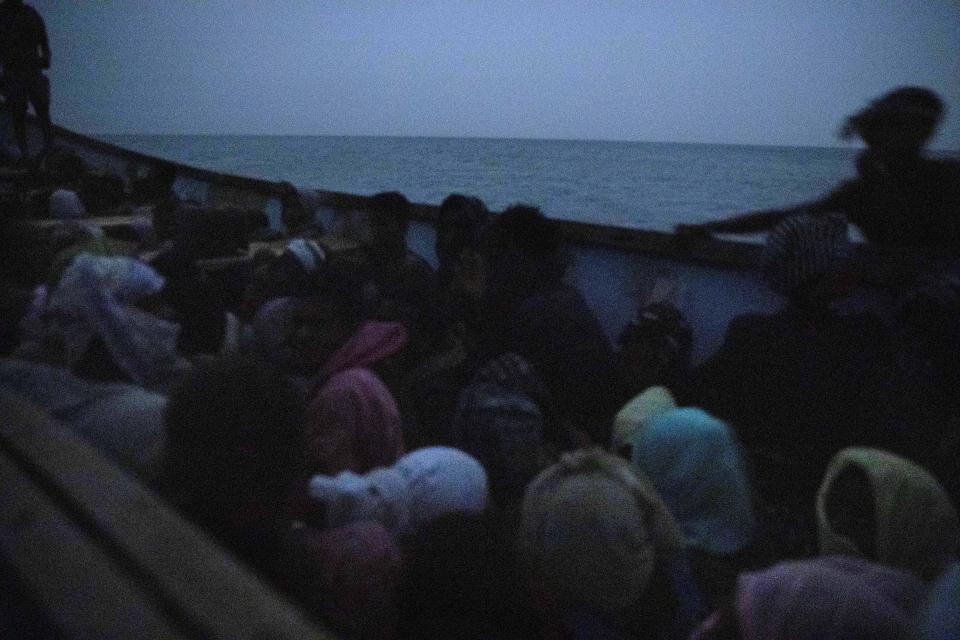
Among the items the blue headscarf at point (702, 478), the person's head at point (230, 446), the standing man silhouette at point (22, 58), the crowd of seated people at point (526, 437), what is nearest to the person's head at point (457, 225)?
the crowd of seated people at point (526, 437)

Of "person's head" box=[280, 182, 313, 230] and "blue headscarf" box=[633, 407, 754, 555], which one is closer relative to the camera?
"blue headscarf" box=[633, 407, 754, 555]

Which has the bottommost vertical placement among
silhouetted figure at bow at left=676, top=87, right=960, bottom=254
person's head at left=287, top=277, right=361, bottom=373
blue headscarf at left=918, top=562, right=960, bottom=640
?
person's head at left=287, top=277, right=361, bottom=373

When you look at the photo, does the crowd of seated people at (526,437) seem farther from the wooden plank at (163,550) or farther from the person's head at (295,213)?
the person's head at (295,213)

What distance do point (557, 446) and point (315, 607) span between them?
4.64 ft

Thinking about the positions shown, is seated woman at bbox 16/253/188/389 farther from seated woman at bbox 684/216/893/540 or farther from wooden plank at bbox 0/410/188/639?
seated woman at bbox 684/216/893/540

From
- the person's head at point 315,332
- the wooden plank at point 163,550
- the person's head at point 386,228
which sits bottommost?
the person's head at point 315,332

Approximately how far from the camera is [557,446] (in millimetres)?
2652

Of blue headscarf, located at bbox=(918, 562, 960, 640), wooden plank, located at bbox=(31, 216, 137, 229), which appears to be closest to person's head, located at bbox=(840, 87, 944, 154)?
blue headscarf, located at bbox=(918, 562, 960, 640)

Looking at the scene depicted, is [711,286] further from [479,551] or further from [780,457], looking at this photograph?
[479,551]

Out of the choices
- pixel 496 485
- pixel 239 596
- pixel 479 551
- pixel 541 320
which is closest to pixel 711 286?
pixel 541 320

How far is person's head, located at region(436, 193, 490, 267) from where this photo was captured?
3971 millimetres

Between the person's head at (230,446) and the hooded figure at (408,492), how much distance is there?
14 centimetres

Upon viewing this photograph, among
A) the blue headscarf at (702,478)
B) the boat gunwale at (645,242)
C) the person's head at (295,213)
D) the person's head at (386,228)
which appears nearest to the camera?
the blue headscarf at (702,478)

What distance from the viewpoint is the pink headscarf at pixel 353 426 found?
1.96 m
